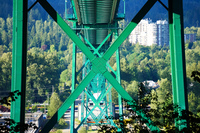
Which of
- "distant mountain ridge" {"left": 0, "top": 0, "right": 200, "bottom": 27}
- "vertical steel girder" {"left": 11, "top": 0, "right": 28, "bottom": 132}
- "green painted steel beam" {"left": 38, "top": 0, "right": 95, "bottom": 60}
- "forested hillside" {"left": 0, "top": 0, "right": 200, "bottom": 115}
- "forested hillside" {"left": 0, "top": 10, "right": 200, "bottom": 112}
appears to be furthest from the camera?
"distant mountain ridge" {"left": 0, "top": 0, "right": 200, "bottom": 27}

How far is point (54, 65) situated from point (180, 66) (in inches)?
2278

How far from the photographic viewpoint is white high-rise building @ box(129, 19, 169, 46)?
118625mm

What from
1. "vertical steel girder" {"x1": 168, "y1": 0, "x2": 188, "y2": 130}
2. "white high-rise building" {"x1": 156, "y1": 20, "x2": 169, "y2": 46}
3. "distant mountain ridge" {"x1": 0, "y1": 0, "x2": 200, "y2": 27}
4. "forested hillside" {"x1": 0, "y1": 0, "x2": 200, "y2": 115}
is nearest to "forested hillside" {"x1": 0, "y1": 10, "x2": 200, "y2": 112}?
"forested hillside" {"x1": 0, "y1": 0, "x2": 200, "y2": 115}

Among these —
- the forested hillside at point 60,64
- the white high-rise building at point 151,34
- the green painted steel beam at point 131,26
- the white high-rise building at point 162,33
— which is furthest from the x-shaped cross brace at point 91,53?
the white high-rise building at point 162,33

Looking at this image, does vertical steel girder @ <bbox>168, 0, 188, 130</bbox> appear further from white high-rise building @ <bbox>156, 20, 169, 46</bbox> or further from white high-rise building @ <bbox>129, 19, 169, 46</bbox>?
white high-rise building @ <bbox>156, 20, 169, 46</bbox>

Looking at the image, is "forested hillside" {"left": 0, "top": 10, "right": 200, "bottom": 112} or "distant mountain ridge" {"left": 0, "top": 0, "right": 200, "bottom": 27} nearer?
"forested hillside" {"left": 0, "top": 10, "right": 200, "bottom": 112}

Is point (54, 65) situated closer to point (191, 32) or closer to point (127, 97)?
point (127, 97)

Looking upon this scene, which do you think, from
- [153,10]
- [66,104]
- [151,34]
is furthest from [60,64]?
[153,10]

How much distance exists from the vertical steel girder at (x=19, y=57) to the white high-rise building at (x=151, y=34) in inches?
4517

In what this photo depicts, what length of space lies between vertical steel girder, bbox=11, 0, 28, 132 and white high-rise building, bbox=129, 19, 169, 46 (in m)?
115

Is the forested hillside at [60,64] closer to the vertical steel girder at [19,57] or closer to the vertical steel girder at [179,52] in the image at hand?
the vertical steel girder at [179,52]

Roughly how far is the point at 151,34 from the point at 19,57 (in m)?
124

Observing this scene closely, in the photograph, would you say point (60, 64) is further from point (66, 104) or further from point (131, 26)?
point (131, 26)

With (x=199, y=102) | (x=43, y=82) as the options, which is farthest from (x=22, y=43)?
(x=43, y=82)
